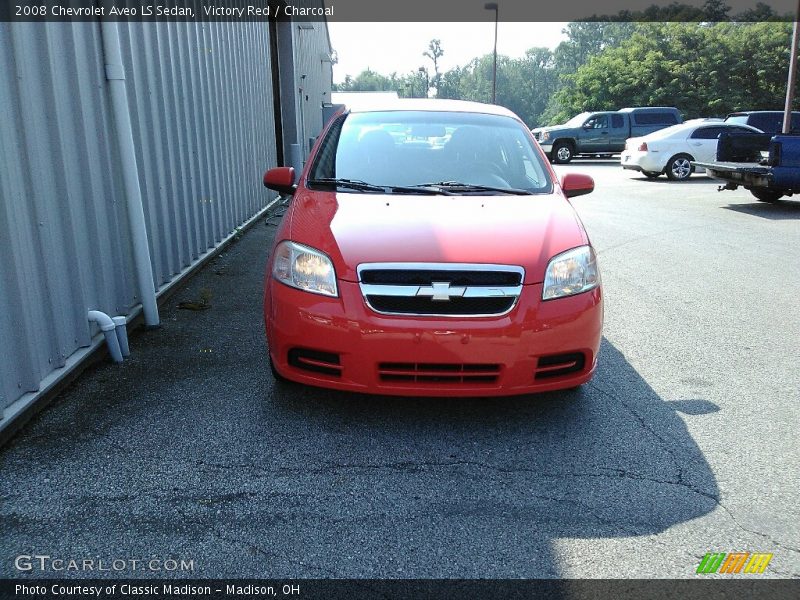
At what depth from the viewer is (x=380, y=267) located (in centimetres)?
336

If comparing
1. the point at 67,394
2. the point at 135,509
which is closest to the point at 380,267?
the point at 135,509

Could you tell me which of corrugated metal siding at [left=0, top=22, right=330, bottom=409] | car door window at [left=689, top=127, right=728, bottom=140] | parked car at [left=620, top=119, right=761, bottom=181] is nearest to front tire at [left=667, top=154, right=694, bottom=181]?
parked car at [left=620, top=119, right=761, bottom=181]

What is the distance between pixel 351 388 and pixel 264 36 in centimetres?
1015

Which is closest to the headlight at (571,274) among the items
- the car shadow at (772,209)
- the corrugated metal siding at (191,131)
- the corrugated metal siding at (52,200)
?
the corrugated metal siding at (52,200)

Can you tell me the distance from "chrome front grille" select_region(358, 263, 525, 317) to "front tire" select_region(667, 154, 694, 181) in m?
16.5

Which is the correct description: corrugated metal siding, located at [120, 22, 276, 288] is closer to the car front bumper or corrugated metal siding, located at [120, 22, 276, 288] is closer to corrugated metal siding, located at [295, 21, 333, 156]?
the car front bumper

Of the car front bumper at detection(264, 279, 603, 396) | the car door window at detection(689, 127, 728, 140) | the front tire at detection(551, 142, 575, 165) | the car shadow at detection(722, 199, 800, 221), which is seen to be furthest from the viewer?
the front tire at detection(551, 142, 575, 165)

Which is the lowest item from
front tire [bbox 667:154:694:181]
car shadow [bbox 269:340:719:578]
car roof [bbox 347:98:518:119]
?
front tire [bbox 667:154:694:181]

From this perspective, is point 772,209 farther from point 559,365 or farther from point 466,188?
point 559,365

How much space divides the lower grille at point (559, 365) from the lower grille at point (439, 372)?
0.78 feet

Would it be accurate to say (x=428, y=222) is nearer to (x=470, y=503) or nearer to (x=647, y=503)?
(x=470, y=503)

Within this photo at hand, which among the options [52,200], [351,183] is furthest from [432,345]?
[52,200]

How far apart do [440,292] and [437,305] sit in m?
0.07

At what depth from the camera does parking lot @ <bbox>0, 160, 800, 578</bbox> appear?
257 centimetres
